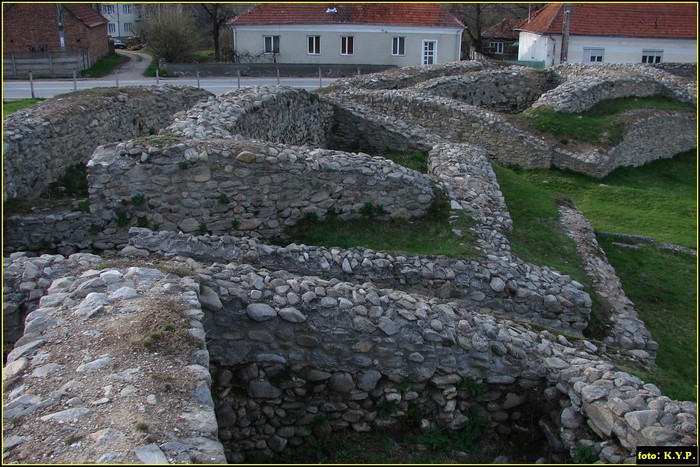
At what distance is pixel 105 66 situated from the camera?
37.9m

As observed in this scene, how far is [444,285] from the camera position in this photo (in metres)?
8.73

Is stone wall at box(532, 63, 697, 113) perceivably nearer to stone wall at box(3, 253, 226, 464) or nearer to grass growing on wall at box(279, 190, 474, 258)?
grass growing on wall at box(279, 190, 474, 258)

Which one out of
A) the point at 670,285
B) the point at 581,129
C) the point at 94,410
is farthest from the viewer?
the point at 581,129

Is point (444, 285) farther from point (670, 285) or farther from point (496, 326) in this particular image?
point (670, 285)

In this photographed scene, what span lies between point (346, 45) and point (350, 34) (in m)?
0.65

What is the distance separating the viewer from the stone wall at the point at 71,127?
38.5 ft

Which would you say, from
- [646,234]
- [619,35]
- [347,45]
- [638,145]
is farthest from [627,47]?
[646,234]

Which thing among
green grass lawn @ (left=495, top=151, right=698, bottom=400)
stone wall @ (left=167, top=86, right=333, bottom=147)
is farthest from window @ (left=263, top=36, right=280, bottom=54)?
green grass lawn @ (left=495, top=151, right=698, bottom=400)

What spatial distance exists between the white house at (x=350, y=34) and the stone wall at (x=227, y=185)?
97.4 ft

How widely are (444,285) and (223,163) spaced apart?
3476 millimetres

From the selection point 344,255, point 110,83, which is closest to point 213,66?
point 110,83

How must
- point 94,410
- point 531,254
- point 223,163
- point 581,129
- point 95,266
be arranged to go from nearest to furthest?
1. point 94,410
2. point 95,266
3. point 223,163
4. point 531,254
5. point 581,129

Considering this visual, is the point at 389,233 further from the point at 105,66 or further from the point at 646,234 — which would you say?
the point at 105,66

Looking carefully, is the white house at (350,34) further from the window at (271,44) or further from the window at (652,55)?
the window at (652,55)
